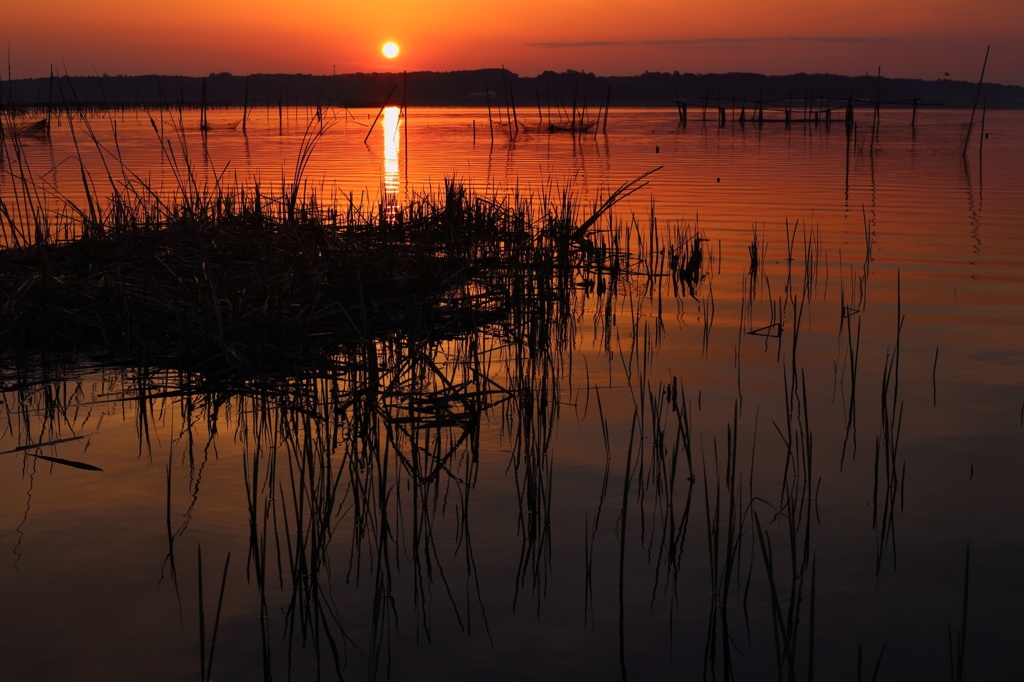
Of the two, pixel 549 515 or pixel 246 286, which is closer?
pixel 549 515

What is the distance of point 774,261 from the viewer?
1045cm

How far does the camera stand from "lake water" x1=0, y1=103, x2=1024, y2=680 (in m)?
2.99

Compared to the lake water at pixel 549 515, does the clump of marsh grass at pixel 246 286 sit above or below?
above

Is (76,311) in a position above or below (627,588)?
above

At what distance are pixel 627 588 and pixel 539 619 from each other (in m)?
0.36

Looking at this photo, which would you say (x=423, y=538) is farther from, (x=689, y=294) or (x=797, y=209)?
(x=797, y=209)

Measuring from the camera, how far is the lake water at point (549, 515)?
2994 millimetres

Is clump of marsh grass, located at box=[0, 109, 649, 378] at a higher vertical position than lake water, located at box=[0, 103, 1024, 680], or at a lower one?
higher

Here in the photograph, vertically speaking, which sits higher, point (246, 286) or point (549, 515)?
point (246, 286)

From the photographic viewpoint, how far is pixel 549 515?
150 inches

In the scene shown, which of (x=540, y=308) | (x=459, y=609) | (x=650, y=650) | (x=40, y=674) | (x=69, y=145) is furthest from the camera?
(x=69, y=145)

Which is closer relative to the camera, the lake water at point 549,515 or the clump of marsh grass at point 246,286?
the lake water at point 549,515

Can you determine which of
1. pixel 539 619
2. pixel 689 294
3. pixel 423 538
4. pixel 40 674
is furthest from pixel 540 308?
pixel 40 674

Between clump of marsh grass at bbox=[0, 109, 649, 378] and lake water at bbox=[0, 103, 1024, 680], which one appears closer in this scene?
lake water at bbox=[0, 103, 1024, 680]
